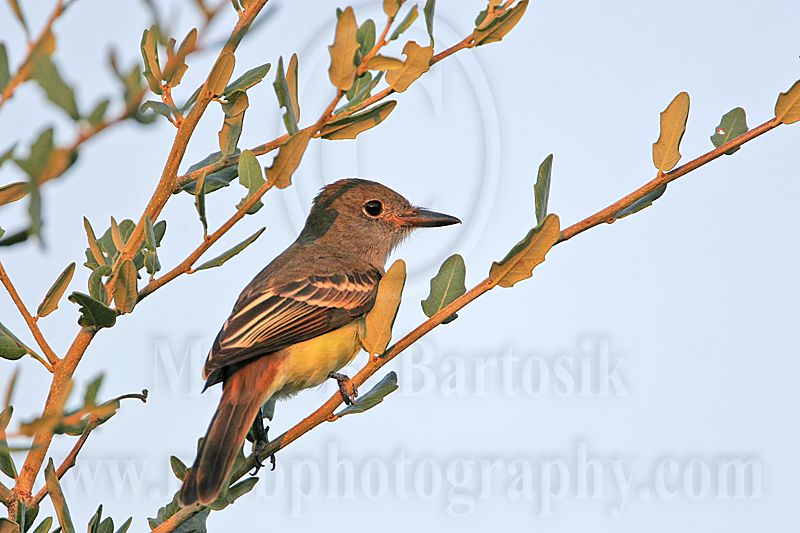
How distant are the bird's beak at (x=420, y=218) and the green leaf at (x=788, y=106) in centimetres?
297

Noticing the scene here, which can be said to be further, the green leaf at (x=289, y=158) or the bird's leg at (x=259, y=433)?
the bird's leg at (x=259, y=433)

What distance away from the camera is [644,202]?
246cm

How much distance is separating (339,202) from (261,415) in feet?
6.40

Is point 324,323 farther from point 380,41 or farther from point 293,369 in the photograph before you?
point 380,41

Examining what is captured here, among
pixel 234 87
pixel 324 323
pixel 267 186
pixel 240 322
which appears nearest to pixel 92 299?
pixel 267 186

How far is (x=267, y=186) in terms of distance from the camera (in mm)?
2102

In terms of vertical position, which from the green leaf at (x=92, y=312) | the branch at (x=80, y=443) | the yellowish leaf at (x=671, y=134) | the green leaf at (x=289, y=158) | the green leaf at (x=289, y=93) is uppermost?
the yellowish leaf at (x=671, y=134)

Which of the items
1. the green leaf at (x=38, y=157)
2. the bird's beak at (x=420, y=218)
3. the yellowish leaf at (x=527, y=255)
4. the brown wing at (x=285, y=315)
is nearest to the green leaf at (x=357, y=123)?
the yellowish leaf at (x=527, y=255)

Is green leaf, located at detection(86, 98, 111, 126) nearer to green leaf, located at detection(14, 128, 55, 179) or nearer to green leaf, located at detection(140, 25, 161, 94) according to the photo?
green leaf, located at detection(14, 128, 55, 179)

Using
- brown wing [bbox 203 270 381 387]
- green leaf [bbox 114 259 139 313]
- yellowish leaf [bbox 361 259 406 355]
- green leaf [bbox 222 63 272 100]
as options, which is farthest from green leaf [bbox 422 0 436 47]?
brown wing [bbox 203 270 381 387]

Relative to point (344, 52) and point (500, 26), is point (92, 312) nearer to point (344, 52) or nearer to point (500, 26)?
point (344, 52)

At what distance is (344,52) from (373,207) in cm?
363

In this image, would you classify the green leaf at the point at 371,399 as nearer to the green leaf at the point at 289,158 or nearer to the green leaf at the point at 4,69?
the green leaf at the point at 289,158

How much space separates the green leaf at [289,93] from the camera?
207 centimetres
